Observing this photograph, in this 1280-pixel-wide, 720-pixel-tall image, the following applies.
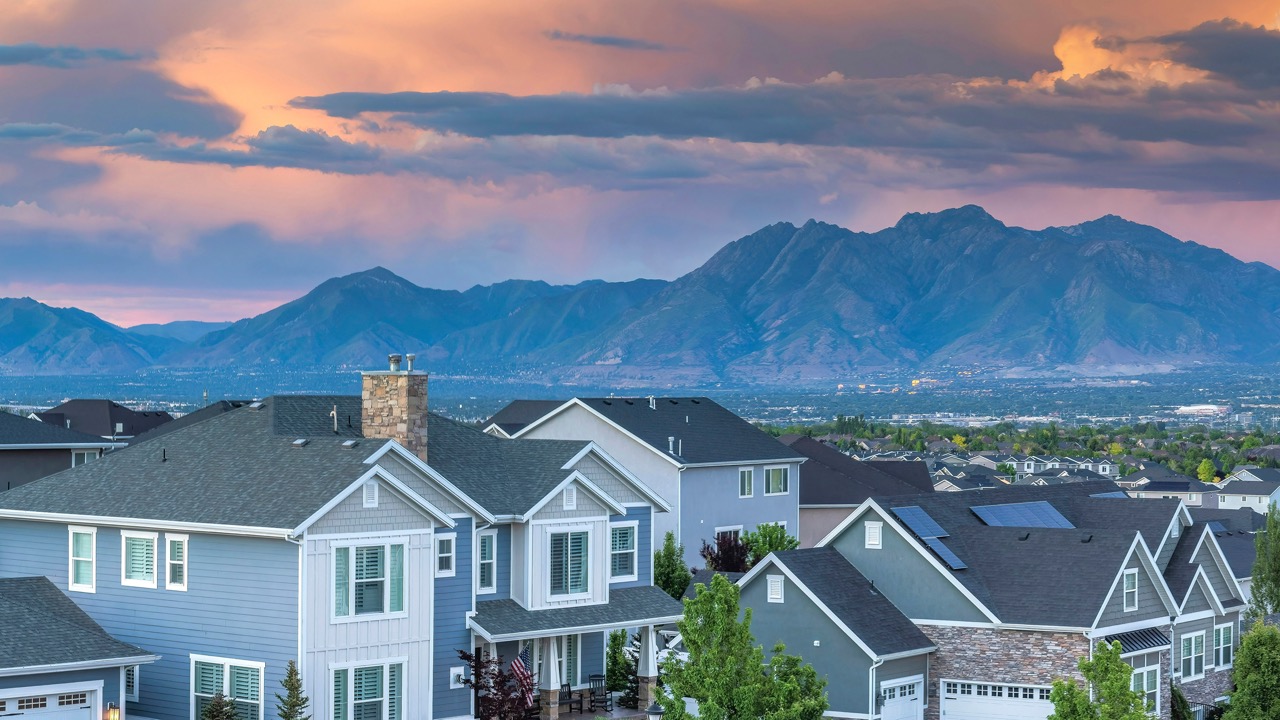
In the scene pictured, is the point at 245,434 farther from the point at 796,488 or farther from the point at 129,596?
the point at 796,488

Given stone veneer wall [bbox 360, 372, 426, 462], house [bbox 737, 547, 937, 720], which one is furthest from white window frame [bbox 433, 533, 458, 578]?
house [bbox 737, 547, 937, 720]

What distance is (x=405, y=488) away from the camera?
39.0m

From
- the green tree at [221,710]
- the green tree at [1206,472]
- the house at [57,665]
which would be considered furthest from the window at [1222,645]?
the green tree at [1206,472]

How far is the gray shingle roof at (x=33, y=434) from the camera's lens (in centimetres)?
6425

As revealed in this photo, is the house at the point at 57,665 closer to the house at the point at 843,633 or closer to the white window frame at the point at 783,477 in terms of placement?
the house at the point at 843,633

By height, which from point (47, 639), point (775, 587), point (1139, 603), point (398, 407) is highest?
point (398, 407)

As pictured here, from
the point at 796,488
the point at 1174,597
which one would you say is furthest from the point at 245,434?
the point at 796,488

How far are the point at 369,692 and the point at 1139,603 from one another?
2135 cm

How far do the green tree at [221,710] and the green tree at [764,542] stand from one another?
27322mm

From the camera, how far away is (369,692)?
38.9 m

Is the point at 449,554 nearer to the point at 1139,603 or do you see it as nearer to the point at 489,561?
the point at 489,561

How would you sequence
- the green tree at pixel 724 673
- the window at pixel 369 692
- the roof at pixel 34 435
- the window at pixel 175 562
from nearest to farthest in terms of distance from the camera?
the green tree at pixel 724 673 < the window at pixel 369 692 < the window at pixel 175 562 < the roof at pixel 34 435

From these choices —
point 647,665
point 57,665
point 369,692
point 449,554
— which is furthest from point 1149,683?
point 57,665

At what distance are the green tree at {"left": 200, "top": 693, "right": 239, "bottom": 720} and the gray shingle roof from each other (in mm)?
28638
